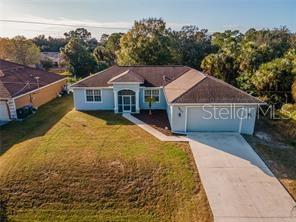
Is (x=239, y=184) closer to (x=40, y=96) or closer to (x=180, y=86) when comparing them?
(x=180, y=86)

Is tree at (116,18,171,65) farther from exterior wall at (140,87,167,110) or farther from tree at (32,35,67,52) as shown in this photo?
tree at (32,35,67,52)

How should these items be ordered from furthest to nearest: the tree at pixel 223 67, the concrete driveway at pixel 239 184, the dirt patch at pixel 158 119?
the tree at pixel 223 67, the dirt patch at pixel 158 119, the concrete driveway at pixel 239 184

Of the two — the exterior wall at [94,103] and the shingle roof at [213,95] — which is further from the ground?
the shingle roof at [213,95]

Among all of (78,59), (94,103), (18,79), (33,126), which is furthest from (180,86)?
(78,59)

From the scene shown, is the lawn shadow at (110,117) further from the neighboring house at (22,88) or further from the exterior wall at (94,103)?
the neighboring house at (22,88)

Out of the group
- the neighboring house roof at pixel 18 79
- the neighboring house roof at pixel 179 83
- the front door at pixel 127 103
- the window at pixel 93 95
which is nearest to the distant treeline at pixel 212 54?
the neighboring house roof at pixel 179 83

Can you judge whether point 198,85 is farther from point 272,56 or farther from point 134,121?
point 272,56
